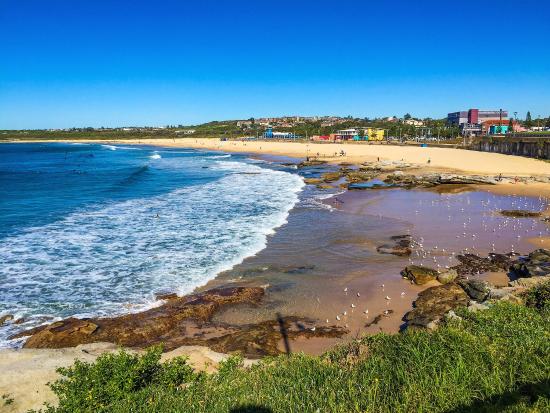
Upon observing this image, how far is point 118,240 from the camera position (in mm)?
20797

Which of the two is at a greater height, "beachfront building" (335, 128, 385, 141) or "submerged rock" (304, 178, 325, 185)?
"beachfront building" (335, 128, 385, 141)

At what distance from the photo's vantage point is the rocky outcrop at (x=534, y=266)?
543 inches

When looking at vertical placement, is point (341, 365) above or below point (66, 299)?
above

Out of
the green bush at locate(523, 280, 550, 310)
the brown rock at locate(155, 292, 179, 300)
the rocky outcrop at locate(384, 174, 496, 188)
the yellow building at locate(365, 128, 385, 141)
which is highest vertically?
the yellow building at locate(365, 128, 385, 141)

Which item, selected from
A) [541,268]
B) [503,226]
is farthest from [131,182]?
[541,268]

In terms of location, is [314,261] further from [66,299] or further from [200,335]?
[66,299]

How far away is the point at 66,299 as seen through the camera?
45.2 ft

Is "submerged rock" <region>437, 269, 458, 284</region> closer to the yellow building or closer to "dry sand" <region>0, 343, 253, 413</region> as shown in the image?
"dry sand" <region>0, 343, 253, 413</region>

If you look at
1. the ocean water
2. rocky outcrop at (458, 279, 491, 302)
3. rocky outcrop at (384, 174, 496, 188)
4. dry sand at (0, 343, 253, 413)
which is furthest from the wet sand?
rocky outcrop at (384, 174, 496, 188)

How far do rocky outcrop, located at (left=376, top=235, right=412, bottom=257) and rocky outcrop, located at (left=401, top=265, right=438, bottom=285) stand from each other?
101 inches

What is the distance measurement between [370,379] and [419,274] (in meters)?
9.23

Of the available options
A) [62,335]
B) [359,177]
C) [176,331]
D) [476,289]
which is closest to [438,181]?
[359,177]

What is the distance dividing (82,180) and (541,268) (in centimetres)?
4651

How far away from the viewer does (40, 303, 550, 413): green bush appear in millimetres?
5723
